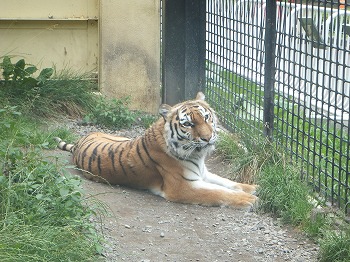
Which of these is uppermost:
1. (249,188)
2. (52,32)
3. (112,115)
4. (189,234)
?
(52,32)

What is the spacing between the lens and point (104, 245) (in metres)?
4.85

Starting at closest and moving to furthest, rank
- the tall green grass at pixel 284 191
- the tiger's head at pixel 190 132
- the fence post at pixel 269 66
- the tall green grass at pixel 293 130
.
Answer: the tall green grass at pixel 284 191, the tall green grass at pixel 293 130, the tiger's head at pixel 190 132, the fence post at pixel 269 66

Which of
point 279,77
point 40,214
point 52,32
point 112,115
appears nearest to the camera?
point 40,214

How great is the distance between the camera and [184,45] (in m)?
8.55

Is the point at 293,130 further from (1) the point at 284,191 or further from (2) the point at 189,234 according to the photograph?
(2) the point at 189,234

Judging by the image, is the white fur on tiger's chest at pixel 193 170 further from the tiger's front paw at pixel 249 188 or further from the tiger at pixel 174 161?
the tiger's front paw at pixel 249 188

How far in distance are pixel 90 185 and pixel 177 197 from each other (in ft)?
2.31

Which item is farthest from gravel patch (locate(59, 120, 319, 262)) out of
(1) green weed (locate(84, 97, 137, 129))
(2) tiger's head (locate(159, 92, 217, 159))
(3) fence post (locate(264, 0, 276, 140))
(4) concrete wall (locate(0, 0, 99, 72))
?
(4) concrete wall (locate(0, 0, 99, 72))

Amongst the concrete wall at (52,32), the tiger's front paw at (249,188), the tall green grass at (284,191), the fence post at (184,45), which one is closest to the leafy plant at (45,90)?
the concrete wall at (52,32)

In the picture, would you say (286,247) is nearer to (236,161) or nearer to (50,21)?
(236,161)

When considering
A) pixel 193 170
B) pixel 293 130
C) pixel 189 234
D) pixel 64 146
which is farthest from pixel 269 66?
pixel 64 146

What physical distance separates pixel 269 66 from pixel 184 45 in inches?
81.1

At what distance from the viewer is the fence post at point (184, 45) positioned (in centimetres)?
850

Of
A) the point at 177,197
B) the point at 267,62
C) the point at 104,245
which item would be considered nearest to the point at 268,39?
the point at 267,62
